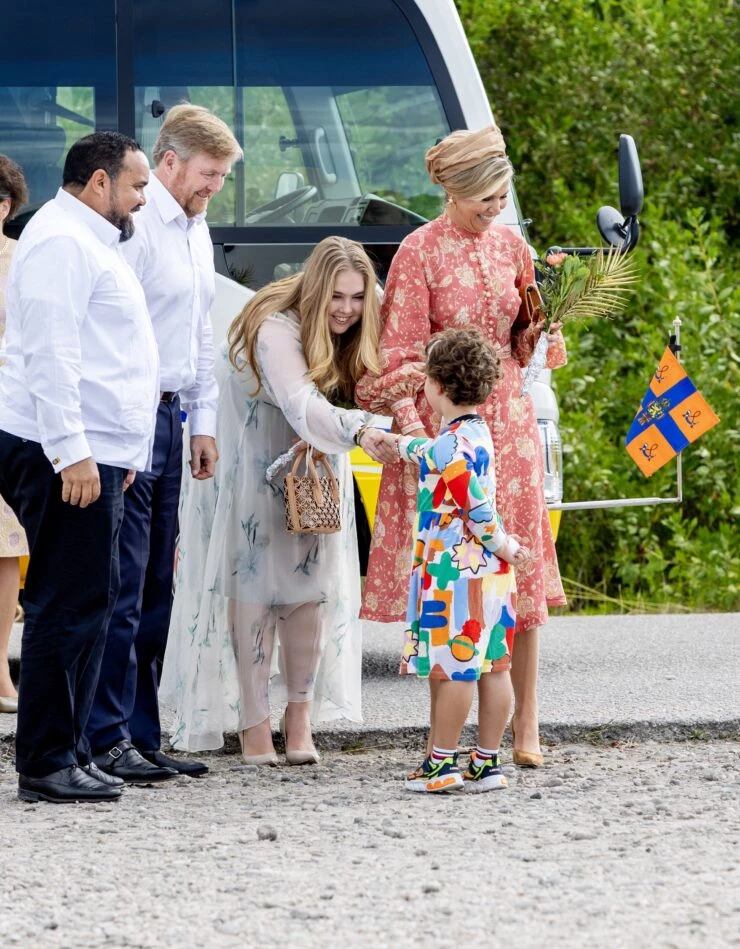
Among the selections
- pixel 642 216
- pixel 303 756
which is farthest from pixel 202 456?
pixel 642 216

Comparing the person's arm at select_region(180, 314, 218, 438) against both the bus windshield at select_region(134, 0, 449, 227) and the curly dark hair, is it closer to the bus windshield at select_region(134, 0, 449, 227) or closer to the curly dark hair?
the curly dark hair

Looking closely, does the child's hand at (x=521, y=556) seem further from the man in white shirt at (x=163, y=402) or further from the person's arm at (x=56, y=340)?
the person's arm at (x=56, y=340)

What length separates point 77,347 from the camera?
4438 mm

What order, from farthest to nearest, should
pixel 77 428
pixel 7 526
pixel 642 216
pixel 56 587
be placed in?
pixel 642 216
pixel 7 526
pixel 56 587
pixel 77 428

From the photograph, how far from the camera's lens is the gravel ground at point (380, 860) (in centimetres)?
340

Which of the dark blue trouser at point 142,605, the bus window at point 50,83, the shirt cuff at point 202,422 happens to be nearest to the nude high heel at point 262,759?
the dark blue trouser at point 142,605

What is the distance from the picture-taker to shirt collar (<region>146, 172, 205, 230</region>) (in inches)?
199

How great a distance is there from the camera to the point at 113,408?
4555 mm

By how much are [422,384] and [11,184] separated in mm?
1677

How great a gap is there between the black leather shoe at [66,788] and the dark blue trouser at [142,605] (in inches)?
11.5

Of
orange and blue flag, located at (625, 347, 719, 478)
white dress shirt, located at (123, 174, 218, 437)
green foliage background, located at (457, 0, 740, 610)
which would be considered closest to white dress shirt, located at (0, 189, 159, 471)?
white dress shirt, located at (123, 174, 218, 437)

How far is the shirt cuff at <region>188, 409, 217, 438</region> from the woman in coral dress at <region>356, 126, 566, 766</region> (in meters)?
0.47

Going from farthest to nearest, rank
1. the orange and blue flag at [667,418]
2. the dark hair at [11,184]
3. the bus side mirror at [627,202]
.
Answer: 1. the orange and blue flag at [667,418]
2. the bus side mirror at [627,202]
3. the dark hair at [11,184]

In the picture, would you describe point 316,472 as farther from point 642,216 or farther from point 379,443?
point 642,216
